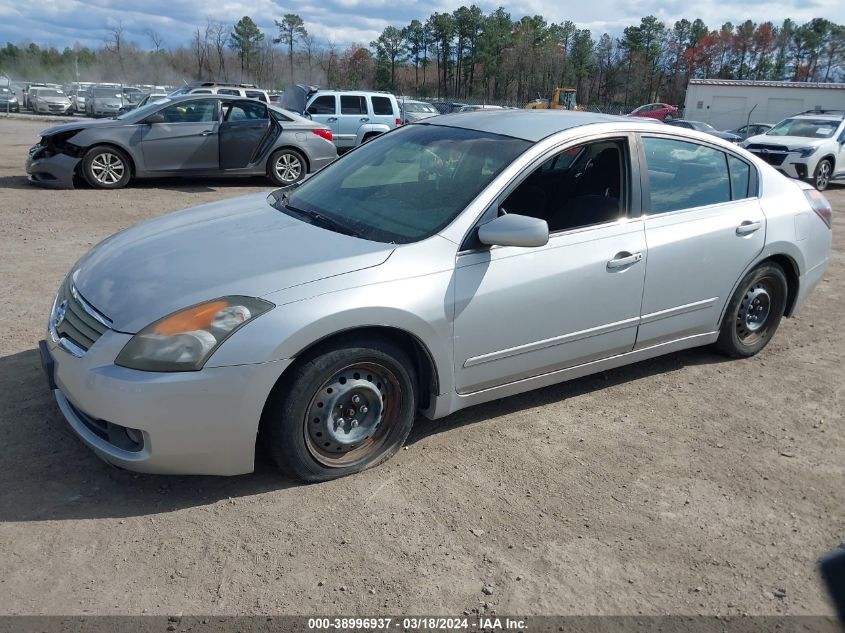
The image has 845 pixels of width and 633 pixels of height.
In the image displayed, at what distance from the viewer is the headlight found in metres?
2.88

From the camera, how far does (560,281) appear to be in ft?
12.3

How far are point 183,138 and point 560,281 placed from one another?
929 centimetres

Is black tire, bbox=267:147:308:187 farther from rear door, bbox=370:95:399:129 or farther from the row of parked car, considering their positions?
rear door, bbox=370:95:399:129

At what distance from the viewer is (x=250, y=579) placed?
8.82ft

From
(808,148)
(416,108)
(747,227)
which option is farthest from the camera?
(416,108)

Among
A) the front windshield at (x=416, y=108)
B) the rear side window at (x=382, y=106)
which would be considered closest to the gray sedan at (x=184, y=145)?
the rear side window at (x=382, y=106)

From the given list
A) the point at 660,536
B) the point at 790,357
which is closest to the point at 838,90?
the point at 790,357

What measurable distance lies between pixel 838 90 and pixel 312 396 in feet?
147

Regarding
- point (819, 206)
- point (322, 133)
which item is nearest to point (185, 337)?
point (819, 206)

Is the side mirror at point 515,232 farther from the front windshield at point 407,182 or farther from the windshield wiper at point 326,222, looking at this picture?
the windshield wiper at point 326,222

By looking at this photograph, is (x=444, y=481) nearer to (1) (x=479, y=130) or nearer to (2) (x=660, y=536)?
(2) (x=660, y=536)

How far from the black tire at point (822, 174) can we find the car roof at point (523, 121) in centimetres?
1346

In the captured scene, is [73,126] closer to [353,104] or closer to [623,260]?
[353,104]

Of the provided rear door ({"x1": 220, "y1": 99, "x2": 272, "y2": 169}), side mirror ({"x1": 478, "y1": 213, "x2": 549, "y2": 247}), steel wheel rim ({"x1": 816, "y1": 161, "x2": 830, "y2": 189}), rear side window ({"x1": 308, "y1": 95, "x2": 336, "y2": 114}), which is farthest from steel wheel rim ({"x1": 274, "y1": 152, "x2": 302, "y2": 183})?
steel wheel rim ({"x1": 816, "y1": 161, "x2": 830, "y2": 189})
